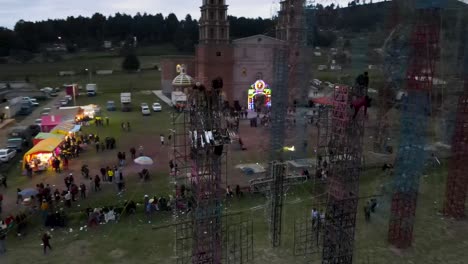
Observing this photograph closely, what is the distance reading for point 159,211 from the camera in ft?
64.0

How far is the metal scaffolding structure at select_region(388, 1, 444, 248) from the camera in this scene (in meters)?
16.7

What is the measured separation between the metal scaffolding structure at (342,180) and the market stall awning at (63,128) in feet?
71.4

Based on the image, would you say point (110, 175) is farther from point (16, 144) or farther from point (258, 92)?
point (258, 92)

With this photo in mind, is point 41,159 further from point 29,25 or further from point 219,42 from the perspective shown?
point 29,25

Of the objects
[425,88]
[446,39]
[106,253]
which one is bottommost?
[106,253]

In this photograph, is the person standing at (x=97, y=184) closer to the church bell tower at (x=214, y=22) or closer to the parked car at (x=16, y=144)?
the parked car at (x=16, y=144)

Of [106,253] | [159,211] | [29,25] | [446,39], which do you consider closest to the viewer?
[106,253]

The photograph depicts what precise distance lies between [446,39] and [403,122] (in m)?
25.2

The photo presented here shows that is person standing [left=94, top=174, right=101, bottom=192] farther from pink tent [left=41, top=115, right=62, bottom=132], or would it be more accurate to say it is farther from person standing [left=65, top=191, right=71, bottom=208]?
pink tent [left=41, top=115, right=62, bottom=132]

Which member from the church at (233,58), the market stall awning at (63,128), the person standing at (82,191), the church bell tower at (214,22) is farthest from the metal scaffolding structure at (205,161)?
the church bell tower at (214,22)

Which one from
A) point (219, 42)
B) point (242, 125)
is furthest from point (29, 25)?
point (242, 125)

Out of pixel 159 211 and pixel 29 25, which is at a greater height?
pixel 29 25

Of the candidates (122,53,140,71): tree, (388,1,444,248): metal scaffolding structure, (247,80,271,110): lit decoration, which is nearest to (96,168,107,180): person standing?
(388,1,444,248): metal scaffolding structure

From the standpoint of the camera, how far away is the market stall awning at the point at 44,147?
24.5 meters
